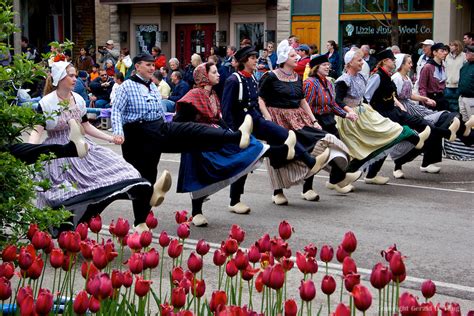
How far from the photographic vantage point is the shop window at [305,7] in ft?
94.5

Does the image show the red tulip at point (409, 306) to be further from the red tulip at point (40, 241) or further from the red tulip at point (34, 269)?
the red tulip at point (40, 241)

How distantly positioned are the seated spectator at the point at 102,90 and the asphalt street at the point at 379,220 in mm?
9939

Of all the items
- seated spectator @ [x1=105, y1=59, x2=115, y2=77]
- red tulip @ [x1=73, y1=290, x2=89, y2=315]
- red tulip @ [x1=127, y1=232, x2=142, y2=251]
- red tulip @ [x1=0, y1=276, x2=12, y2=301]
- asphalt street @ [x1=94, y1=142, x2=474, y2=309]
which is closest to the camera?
red tulip @ [x1=73, y1=290, x2=89, y2=315]

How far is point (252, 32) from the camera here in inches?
1200

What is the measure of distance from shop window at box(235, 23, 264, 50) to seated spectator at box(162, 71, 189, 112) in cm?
907

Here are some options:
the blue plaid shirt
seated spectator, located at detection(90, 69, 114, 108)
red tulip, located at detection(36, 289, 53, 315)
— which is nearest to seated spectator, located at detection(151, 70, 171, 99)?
seated spectator, located at detection(90, 69, 114, 108)

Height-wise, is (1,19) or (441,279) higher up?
(1,19)

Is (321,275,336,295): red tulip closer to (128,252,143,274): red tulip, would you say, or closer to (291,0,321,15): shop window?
(128,252,143,274): red tulip

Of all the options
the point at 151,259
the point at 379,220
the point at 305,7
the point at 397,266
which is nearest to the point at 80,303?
the point at 151,259

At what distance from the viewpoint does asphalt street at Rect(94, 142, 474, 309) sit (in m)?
8.23

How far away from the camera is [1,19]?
5.36 m

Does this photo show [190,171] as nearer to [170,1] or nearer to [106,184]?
[106,184]

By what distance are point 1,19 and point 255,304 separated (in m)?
2.53

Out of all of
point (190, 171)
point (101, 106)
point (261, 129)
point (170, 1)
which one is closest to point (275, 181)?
point (261, 129)
